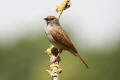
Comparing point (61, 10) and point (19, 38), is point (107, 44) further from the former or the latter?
point (61, 10)

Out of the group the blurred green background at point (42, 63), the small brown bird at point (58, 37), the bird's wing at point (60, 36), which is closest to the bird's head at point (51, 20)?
the small brown bird at point (58, 37)

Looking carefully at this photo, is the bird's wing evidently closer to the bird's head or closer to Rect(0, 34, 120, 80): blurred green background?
the bird's head

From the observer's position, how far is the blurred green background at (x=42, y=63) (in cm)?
3359

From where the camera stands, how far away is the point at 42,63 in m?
34.3

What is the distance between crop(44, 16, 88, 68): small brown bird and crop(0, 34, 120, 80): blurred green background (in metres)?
16.6

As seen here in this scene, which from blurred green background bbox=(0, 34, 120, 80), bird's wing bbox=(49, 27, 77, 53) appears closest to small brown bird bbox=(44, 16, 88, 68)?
bird's wing bbox=(49, 27, 77, 53)

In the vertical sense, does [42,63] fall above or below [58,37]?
below

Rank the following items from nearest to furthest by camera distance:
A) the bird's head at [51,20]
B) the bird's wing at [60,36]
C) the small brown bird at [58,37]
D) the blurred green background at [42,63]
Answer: the bird's head at [51,20]
the small brown bird at [58,37]
the bird's wing at [60,36]
the blurred green background at [42,63]

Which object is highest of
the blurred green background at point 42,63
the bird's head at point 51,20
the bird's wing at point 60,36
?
the bird's head at point 51,20

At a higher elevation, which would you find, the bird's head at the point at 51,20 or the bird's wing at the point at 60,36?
the bird's head at the point at 51,20

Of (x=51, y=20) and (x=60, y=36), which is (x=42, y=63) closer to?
(x=60, y=36)

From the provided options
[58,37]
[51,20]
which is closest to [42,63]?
[58,37]

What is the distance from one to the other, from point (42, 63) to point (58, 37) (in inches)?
792

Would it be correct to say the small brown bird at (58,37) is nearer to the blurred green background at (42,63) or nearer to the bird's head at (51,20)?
the bird's head at (51,20)
